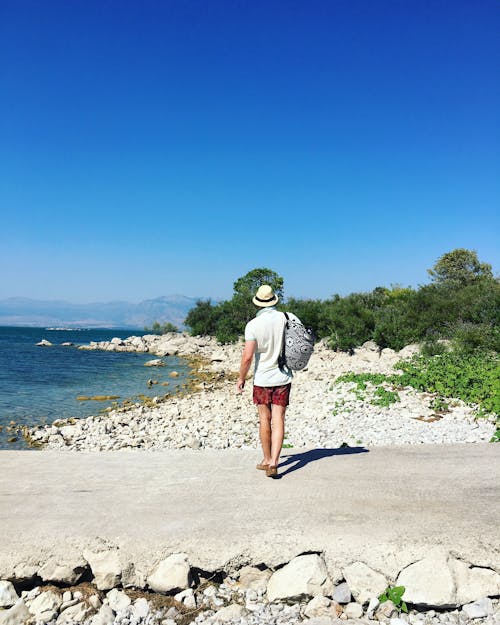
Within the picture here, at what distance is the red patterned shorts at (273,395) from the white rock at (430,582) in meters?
2.10

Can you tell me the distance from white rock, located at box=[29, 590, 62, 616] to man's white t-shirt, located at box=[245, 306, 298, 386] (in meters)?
2.66

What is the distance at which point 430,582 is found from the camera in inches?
139

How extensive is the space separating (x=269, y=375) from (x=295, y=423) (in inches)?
266

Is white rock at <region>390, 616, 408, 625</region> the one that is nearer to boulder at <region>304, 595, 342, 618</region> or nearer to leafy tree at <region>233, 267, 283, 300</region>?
boulder at <region>304, 595, 342, 618</region>

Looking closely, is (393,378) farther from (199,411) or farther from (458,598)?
(458,598)

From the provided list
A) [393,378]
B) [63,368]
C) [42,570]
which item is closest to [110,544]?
[42,570]

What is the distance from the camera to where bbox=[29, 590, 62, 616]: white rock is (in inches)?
143

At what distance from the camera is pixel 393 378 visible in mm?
13398

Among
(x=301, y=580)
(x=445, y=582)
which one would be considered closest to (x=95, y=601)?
(x=301, y=580)

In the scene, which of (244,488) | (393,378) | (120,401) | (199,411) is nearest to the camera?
(244,488)

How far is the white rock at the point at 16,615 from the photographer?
11.4 feet

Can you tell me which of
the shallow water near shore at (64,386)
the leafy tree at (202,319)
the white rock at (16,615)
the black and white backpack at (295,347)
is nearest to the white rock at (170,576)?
the white rock at (16,615)

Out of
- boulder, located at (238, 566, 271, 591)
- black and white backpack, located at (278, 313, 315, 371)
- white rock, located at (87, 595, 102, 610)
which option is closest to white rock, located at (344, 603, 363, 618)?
boulder, located at (238, 566, 271, 591)

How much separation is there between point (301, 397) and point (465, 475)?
32.2ft
